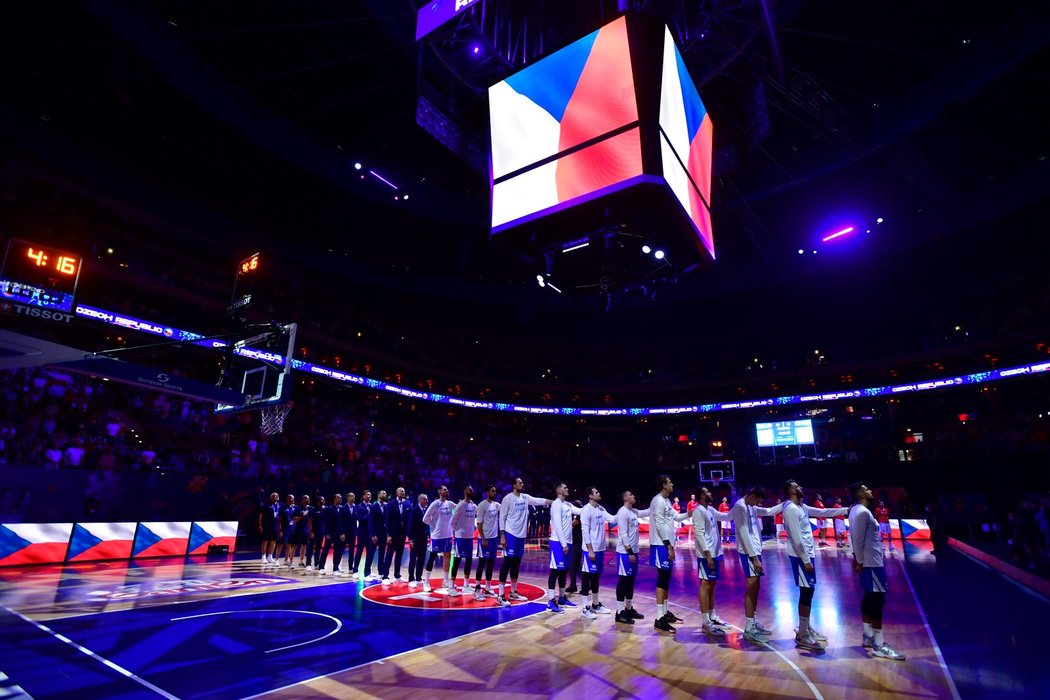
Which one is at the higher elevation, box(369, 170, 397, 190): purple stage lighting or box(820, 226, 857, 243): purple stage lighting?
box(369, 170, 397, 190): purple stage lighting

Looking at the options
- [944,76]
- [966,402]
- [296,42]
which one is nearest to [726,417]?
[966,402]

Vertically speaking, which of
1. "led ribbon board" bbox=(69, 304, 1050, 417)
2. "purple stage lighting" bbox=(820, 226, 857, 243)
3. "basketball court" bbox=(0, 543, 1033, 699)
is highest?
"purple stage lighting" bbox=(820, 226, 857, 243)

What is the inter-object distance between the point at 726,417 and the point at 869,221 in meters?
15.2

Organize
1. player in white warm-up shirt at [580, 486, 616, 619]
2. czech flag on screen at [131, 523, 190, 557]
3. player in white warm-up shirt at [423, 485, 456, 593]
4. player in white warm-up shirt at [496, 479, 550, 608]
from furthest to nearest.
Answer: czech flag on screen at [131, 523, 190, 557] < player in white warm-up shirt at [423, 485, 456, 593] < player in white warm-up shirt at [496, 479, 550, 608] < player in white warm-up shirt at [580, 486, 616, 619]

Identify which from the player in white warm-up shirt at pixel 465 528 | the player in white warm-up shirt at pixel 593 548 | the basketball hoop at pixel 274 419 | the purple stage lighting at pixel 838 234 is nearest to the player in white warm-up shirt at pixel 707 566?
the player in white warm-up shirt at pixel 593 548

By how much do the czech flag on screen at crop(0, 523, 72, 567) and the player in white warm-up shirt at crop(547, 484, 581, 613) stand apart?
12580 millimetres

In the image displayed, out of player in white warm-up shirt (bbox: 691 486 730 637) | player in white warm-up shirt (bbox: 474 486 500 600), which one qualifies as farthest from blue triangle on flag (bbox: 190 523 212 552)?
player in white warm-up shirt (bbox: 691 486 730 637)

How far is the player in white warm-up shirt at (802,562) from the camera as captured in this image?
6348 mm

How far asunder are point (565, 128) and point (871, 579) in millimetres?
6860

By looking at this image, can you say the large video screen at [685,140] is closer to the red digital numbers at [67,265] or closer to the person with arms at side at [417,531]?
the person with arms at side at [417,531]

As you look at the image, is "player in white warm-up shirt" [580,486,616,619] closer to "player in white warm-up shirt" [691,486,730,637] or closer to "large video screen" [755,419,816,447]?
"player in white warm-up shirt" [691,486,730,637]

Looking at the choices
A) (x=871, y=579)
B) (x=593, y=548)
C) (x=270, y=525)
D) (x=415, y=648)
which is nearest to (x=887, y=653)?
(x=871, y=579)

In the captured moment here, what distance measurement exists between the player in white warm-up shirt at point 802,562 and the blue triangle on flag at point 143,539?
16.4 m

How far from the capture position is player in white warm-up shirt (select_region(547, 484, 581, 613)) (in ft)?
28.8
